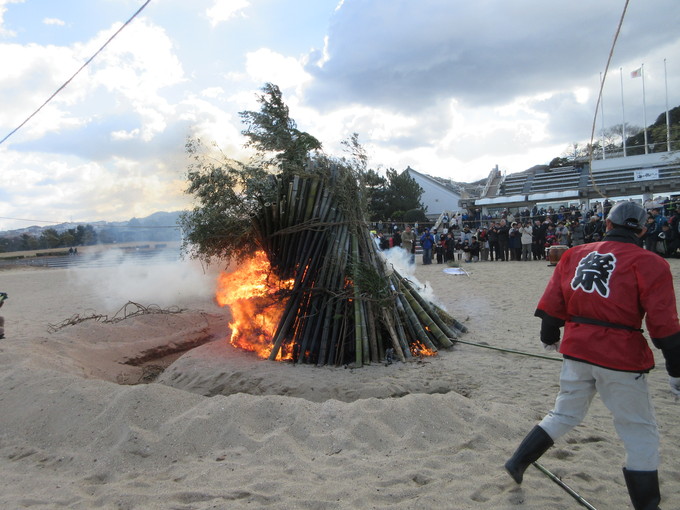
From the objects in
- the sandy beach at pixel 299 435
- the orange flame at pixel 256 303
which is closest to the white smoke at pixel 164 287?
the orange flame at pixel 256 303

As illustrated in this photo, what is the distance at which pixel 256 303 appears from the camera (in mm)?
6949

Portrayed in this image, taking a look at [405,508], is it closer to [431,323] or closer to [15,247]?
[431,323]

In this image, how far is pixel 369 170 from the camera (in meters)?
6.87

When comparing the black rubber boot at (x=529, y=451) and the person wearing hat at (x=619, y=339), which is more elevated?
the person wearing hat at (x=619, y=339)

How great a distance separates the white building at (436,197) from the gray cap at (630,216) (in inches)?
1524

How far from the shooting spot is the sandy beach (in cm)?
307

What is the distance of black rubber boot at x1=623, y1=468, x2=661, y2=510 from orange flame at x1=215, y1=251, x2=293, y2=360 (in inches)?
183

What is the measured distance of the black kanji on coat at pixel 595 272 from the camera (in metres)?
2.78

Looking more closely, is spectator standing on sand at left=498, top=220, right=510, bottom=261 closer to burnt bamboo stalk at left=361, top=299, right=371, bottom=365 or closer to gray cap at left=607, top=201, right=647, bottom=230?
burnt bamboo stalk at left=361, top=299, right=371, bottom=365

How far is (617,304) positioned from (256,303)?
5205mm

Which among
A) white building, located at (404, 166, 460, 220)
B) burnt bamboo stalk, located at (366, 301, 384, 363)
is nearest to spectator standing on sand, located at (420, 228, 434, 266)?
burnt bamboo stalk, located at (366, 301, 384, 363)

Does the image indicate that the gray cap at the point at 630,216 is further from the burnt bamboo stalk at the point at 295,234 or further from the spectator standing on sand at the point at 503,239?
the spectator standing on sand at the point at 503,239

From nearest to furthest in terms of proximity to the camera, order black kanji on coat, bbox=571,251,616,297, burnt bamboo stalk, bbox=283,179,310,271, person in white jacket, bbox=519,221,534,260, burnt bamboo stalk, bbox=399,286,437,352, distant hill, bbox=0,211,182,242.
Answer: black kanji on coat, bbox=571,251,616,297 → burnt bamboo stalk, bbox=399,286,437,352 → burnt bamboo stalk, bbox=283,179,310,271 → person in white jacket, bbox=519,221,534,260 → distant hill, bbox=0,211,182,242

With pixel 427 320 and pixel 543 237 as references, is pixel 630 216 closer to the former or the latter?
pixel 427 320
